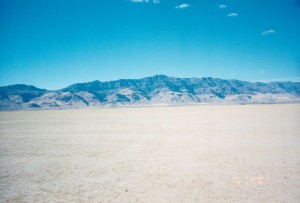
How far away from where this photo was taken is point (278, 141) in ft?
44.8

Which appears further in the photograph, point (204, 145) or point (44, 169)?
point (204, 145)

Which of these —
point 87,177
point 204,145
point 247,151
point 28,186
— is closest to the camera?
point 28,186

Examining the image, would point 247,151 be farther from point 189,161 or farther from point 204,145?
point 189,161

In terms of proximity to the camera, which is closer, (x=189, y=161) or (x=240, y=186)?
(x=240, y=186)

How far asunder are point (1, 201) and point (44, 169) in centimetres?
289

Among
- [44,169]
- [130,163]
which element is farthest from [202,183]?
[44,169]

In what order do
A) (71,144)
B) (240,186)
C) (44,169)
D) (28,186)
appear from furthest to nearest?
1. (71,144)
2. (44,169)
3. (28,186)
4. (240,186)

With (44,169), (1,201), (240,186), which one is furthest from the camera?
(44,169)

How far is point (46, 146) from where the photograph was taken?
45.8ft

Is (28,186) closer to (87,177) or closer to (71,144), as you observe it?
(87,177)

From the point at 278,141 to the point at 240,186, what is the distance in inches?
321

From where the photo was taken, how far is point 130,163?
9.86 m

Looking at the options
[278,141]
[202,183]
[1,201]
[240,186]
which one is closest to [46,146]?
[1,201]

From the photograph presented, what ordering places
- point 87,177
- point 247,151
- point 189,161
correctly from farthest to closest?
point 247,151 → point 189,161 → point 87,177
